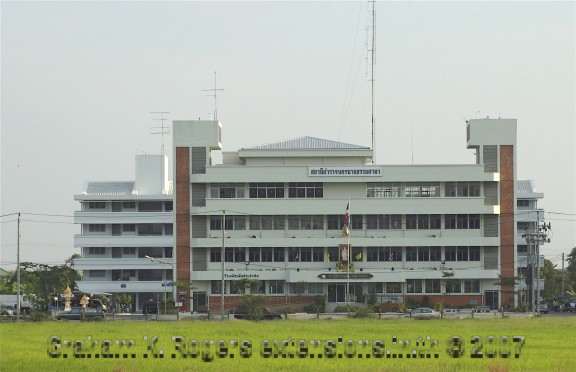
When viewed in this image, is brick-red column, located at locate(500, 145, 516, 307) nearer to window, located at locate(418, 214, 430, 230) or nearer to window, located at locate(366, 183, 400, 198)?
window, located at locate(418, 214, 430, 230)

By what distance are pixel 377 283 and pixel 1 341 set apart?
2021 inches

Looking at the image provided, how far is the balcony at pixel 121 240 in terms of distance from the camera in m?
113

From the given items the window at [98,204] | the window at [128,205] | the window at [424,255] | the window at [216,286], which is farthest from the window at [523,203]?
the window at [98,204]

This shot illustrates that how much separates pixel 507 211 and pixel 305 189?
58.1ft

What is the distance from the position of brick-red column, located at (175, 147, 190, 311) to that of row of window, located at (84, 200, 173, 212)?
17311mm

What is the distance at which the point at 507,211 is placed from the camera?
A: 97.2 m

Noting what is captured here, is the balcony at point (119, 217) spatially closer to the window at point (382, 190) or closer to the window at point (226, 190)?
the window at point (226, 190)

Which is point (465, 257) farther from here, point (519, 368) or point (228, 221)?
point (519, 368)

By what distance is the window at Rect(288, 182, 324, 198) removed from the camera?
97.9 m

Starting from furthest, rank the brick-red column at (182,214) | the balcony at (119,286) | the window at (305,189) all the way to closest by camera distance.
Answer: the balcony at (119,286) → the window at (305,189) → the brick-red column at (182,214)

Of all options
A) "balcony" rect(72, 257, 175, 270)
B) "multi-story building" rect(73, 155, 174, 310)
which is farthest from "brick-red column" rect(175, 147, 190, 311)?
"balcony" rect(72, 257, 175, 270)

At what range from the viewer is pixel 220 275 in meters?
97.2

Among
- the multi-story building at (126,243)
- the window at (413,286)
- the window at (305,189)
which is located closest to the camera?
the window at (413,286)

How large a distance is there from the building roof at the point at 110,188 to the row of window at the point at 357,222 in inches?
847
